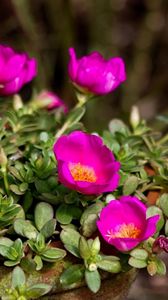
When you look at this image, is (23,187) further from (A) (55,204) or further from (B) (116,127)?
(B) (116,127)

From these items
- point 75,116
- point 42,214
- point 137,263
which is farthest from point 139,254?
point 75,116

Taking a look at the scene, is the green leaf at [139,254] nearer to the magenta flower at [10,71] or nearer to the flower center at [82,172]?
the flower center at [82,172]

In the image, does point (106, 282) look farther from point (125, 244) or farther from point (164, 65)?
point (164, 65)

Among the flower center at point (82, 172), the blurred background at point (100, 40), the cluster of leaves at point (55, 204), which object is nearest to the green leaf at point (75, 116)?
the cluster of leaves at point (55, 204)

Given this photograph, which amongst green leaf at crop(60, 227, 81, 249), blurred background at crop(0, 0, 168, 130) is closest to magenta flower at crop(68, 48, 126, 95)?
green leaf at crop(60, 227, 81, 249)

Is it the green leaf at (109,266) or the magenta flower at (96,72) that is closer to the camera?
the green leaf at (109,266)
